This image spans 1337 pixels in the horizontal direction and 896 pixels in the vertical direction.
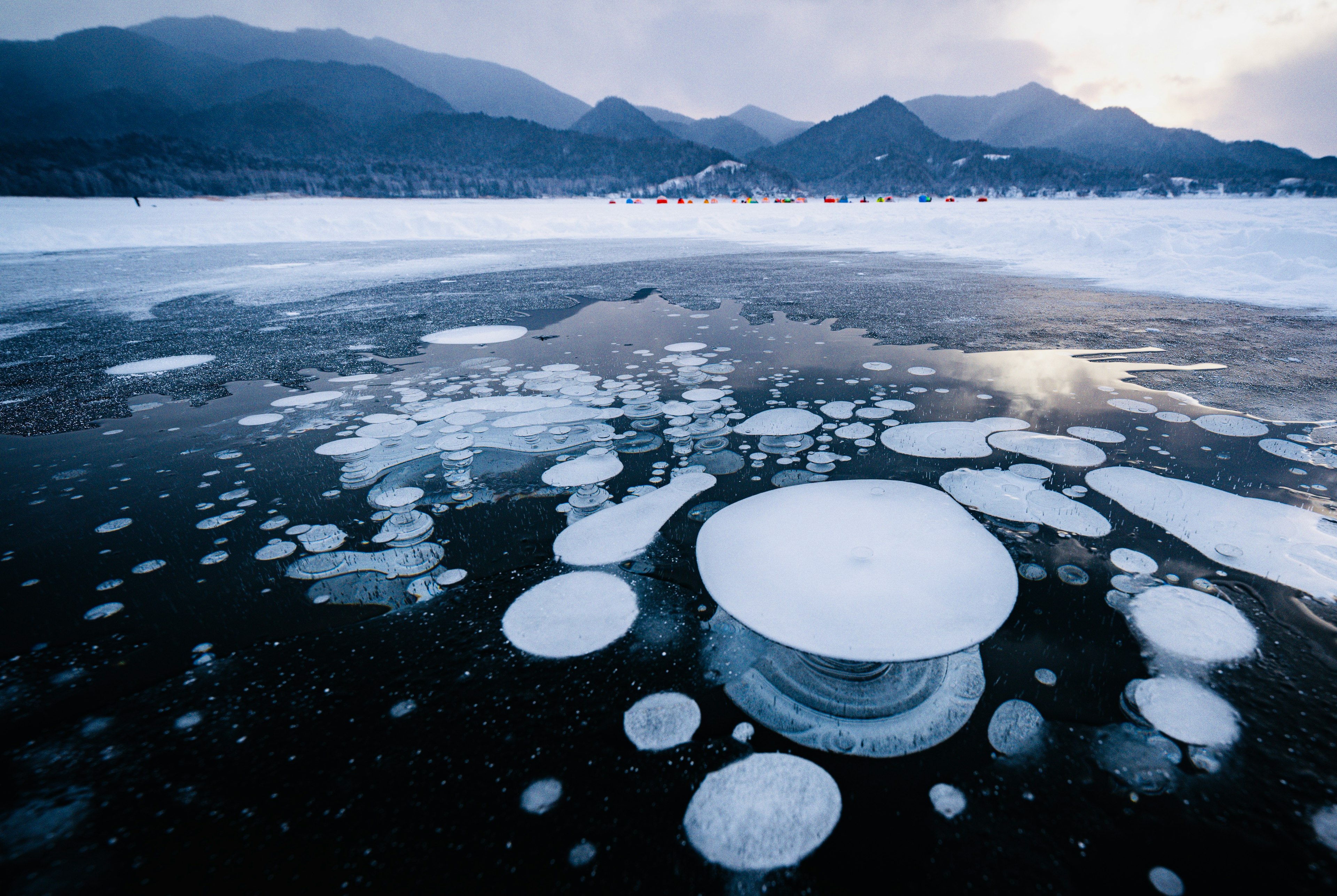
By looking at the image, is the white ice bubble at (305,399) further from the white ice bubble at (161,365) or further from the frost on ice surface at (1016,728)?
the frost on ice surface at (1016,728)

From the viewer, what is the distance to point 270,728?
1.08 m

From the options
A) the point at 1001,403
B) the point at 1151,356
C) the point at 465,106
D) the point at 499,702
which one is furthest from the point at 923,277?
the point at 465,106

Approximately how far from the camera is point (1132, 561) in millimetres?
1543

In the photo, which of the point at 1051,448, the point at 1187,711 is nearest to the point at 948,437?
the point at 1051,448

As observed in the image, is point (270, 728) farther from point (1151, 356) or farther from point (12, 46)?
point (12, 46)

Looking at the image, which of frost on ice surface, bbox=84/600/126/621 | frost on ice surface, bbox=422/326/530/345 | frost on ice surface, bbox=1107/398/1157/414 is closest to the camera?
frost on ice surface, bbox=84/600/126/621

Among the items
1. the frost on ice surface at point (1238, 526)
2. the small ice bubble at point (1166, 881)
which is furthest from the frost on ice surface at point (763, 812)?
the frost on ice surface at point (1238, 526)

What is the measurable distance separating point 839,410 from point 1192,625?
1596 mm

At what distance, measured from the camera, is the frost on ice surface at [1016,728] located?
1.01m

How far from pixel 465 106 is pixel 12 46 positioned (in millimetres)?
92056

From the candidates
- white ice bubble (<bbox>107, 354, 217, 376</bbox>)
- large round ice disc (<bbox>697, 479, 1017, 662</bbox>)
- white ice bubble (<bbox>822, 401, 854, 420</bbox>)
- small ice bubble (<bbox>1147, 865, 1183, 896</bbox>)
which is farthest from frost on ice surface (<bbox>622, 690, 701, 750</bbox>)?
white ice bubble (<bbox>107, 354, 217, 376</bbox>)

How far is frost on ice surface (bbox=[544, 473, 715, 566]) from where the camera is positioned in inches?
64.7

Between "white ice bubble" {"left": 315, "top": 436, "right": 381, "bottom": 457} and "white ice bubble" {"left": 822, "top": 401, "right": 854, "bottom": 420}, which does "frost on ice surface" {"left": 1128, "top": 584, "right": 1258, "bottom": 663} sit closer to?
"white ice bubble" {"left": 822, "top": 401, "right": 854, "bottom": 420}

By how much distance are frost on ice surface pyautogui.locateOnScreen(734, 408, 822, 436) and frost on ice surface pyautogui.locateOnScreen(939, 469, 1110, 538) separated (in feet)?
2.15
